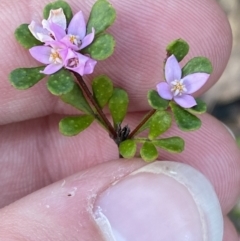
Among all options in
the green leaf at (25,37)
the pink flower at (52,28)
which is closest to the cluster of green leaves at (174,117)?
the pink flower at (52,28)

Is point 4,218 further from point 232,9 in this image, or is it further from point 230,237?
point 232,9

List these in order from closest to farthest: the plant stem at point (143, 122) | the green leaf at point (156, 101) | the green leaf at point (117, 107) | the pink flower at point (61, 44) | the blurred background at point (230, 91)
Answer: the green leaf at point (156, 101), the pink flower at point (61, 44), the plant stem at point (143, 122), the green leaf at point (117, 107), the blurred background at point (230, 91)

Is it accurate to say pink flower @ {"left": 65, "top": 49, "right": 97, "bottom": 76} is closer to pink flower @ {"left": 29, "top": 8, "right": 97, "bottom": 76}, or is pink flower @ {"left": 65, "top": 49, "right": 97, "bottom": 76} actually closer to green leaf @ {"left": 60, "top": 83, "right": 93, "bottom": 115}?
pink flower @ {"left": 29, "top": 8, "right": 97, "bottom": 76}

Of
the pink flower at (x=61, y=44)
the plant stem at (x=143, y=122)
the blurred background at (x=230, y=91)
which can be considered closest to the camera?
the pink flower at (x=61, y=44)

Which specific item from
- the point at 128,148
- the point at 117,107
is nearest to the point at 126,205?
the point at 128,148

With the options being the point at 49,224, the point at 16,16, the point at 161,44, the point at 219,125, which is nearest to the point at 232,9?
the point at 219,125

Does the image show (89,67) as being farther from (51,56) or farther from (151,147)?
(151,147)

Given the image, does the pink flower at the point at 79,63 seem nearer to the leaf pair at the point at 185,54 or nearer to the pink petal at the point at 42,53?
the pink petal at the point at 42,53

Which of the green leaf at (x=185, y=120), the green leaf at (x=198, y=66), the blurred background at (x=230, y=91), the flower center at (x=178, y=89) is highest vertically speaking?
the green leaf at (x=198, y=66)
